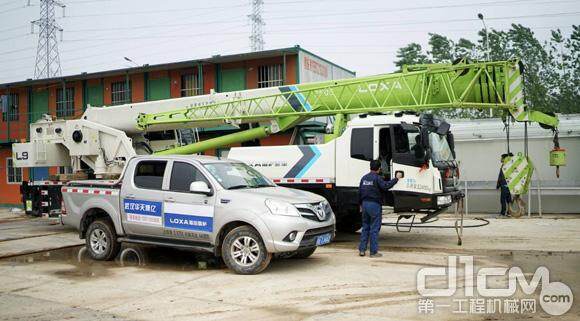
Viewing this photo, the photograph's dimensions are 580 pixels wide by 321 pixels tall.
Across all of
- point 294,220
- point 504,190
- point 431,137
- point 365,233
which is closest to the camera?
point 294,220

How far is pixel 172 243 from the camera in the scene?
857cm

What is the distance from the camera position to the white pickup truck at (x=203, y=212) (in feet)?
25.8

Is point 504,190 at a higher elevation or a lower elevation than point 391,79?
lower

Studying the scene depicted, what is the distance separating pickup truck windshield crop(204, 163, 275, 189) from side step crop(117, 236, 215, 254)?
1020 mm

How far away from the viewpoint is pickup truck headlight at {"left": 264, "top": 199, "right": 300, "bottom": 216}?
7.83 m

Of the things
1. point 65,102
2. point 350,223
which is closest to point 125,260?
point 350,223

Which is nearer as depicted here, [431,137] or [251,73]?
[431,137]

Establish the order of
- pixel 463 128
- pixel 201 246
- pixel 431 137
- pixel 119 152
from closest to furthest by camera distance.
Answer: pixel 201 246
pixel 431 137
pixel 119 152
pixel 463 128

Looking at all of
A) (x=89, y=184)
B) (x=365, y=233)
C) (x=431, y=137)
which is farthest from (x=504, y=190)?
(x=89, y=184)

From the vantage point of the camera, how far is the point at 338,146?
11.0 m

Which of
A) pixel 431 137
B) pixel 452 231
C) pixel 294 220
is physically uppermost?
pixel 431 137

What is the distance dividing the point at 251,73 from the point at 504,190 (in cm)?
1052

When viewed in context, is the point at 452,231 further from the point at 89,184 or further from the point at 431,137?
the point at 89,184

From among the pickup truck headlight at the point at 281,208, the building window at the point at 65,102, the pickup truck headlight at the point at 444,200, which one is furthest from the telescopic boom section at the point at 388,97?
the building window at the point at 65,102
